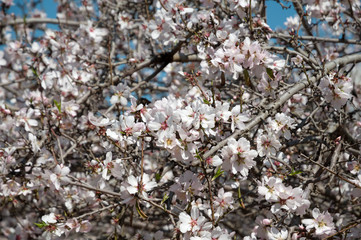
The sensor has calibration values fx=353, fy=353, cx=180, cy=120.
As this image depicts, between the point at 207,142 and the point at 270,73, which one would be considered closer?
the point at 207,142

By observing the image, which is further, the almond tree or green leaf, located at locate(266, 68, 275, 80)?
green leaf, located at locate(266, 68, 275, 80)

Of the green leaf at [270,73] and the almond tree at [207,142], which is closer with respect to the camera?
the almond tree at [207,142]

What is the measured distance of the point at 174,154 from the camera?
6.32 ft

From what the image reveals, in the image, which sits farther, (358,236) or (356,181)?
(358,236)

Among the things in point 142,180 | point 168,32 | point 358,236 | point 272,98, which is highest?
point 168,32

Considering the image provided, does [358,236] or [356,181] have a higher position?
[356,181]

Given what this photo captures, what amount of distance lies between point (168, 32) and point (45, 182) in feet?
5.02

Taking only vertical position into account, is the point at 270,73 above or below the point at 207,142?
above

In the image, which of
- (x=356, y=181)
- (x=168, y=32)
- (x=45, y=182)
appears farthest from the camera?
(x=168, y=32)

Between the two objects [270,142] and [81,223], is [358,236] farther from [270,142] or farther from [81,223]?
[81,223]

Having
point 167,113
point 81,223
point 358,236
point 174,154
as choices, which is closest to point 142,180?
point 174,154

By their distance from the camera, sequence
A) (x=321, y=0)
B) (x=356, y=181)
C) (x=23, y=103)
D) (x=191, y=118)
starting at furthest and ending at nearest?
(x=23, y=103), (x=321, y=0), (x=356, y=181), (x=191, y=118)

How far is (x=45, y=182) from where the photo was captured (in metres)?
2.55

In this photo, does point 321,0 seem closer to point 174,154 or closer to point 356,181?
point 356,181
